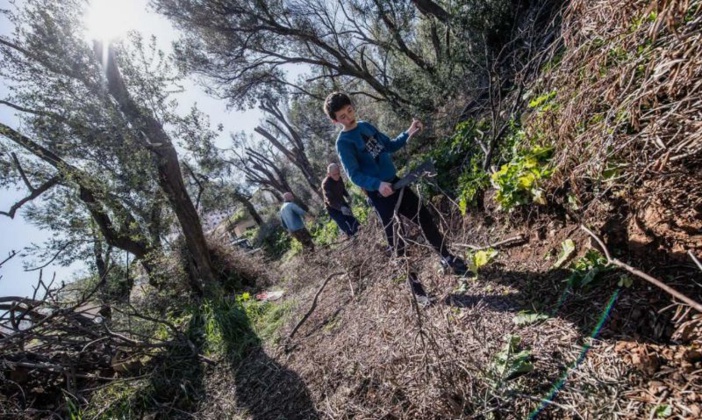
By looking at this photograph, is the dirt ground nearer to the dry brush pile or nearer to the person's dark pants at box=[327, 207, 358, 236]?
the dry brush pile

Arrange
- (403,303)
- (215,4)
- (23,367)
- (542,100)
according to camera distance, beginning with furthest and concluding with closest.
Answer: (215,4) < (23,367) < (542,100) < (403,303)

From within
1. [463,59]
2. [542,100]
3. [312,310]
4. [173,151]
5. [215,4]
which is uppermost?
[215,4]

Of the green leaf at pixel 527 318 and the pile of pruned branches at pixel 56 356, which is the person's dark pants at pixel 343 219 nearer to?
the pile of pruned branches at pixel 56 356

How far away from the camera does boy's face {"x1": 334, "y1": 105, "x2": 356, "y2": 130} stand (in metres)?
2.59

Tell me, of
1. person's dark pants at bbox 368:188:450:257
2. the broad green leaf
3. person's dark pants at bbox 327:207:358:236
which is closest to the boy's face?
person's dark pants at bbox 368:188:450:257

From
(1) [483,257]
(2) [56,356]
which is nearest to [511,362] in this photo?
(1) [483,257]

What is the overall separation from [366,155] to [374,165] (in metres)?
0.13

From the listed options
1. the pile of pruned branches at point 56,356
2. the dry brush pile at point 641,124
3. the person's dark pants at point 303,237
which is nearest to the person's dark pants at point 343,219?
the person's dark pants at point 303,237

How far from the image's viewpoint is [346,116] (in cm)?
261

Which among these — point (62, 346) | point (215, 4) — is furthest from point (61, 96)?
point (62, 346)

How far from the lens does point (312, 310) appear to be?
3.59m

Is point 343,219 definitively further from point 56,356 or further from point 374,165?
point 56,356

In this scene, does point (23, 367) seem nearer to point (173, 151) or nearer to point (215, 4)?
point (173, 151)

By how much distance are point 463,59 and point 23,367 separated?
8.61 metres
